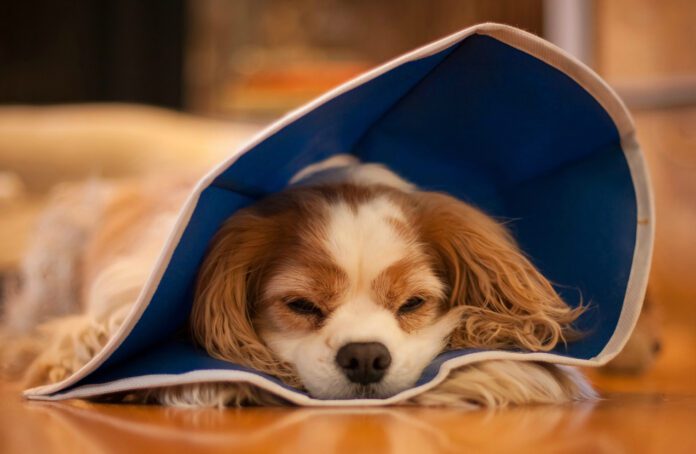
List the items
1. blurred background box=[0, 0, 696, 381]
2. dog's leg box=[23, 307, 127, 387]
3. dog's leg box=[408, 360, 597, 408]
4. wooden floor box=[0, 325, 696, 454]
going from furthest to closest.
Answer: blurred background box=[0, 0, 696, 381] → dog's leg box=[23, 307, 127, 387] → dog's leg box=[408, 360, 597, 408] → wooden floor box=[0, 325, 696, 454]

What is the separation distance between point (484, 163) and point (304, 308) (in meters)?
0.65

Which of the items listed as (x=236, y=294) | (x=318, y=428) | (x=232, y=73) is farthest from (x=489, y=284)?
(x=232, y=73)

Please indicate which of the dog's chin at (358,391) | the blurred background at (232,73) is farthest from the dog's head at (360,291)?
the blurred background at (232,73)

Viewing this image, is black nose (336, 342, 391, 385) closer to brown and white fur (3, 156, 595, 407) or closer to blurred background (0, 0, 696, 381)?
brown and white fur (3, 156, 595, 407)

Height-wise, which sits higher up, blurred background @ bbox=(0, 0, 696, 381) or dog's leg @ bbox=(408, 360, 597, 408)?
blurred background @ bbox=(0, 0, 696, 381)

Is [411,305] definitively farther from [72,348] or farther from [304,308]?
[72,348]

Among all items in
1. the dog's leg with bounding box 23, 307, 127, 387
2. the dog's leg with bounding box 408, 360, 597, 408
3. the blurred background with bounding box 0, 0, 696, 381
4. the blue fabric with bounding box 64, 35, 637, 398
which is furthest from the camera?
the blurred background with bounding box 0, 0, 696, 381

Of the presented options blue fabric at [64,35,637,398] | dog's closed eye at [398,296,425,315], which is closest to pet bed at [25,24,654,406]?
blue fabric at [64,35,637,398]

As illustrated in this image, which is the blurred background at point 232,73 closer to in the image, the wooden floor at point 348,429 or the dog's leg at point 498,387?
the dog's leg at point 498,387

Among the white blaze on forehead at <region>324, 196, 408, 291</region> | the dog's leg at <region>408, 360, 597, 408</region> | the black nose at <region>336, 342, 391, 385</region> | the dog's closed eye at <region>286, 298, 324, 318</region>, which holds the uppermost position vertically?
the white blaze on forehead at <region>324, 196, 408, 291</region>

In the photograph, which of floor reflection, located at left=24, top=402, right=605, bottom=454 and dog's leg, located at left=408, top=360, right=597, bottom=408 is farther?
dog's leg, located at left=408, top=360, right=597, bottom=408

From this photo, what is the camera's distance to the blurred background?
511cm

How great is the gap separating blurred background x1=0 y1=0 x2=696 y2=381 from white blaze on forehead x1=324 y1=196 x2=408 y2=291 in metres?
2.30

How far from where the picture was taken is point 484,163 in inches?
85.6
